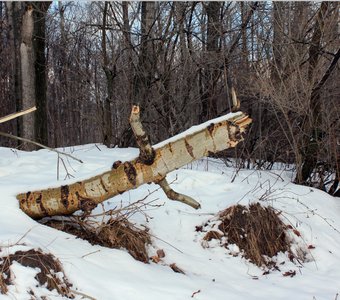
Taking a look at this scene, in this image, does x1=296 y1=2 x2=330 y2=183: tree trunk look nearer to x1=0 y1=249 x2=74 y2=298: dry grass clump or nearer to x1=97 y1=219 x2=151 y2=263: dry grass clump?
x1=97 y1=219 x2=151 y2=263: dry grass clump

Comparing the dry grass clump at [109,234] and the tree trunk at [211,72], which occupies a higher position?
the tree trunk at [211,72]

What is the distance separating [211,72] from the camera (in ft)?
27.9

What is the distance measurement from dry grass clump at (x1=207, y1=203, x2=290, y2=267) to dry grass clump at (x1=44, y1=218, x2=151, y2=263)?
0.96 metres

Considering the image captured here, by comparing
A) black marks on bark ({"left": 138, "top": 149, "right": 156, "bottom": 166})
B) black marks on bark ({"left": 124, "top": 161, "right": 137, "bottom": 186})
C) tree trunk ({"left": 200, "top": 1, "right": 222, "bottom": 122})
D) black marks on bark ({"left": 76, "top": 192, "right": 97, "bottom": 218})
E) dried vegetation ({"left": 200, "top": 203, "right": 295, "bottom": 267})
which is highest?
tree trunk ({"left": 200, "top": 1, "right": 222, "bottom": 122})

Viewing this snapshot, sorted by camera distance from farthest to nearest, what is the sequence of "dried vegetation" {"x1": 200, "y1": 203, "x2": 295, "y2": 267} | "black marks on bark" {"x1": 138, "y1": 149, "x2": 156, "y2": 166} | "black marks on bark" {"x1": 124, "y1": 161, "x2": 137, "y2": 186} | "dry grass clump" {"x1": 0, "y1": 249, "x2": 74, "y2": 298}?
"dried vegetation" {"x1": 200, "y1": 203, "x2": 295, "y2": 267}, "black marks on bark" {"x1": 124, "y1": 161, "x2": 137, "y2": 186}, "black marks on bark" {"x1": 138, "y1": 149, "x2": 156, "y2": 166}, "dry grass clump" {"x1": 0, "y1": 249, "x2": 74, "y2": 298}

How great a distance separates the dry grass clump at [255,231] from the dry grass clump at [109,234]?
962 millimetres

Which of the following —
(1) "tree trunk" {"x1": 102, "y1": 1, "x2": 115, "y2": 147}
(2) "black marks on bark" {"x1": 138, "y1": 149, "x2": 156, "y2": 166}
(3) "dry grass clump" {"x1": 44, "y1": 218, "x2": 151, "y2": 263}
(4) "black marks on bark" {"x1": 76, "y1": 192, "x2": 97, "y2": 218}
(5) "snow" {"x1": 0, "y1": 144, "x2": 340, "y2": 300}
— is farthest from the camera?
(1) "tree trunk" {"x1": 102, "y1": 1, "x2": 115, "y2": 147}

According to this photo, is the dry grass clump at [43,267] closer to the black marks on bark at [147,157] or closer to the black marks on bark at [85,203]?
the black marks on bark at [85,203]

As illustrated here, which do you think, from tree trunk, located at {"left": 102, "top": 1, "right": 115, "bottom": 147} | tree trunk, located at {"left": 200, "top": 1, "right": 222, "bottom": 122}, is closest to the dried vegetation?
tree trunk, located at {"left": 200, "top": 1, "right": 222, "bottom": 122}

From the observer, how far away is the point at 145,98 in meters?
8.84

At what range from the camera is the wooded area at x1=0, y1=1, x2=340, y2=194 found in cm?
667

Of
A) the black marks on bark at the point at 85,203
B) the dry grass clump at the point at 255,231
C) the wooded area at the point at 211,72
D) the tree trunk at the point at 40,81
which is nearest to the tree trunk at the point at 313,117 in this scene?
the wooded area at the point at 211,72

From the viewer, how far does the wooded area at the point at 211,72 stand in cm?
667

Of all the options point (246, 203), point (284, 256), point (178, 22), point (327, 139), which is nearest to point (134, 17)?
point (178, 22)
